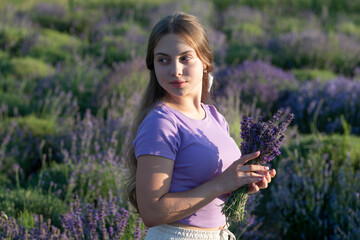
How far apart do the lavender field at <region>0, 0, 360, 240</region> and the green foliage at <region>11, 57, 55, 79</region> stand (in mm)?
19

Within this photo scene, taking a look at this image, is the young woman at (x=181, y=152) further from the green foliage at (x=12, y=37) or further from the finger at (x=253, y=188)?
the green foliage at (x=12, y=37)

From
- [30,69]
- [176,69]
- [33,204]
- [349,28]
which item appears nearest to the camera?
[176,69]

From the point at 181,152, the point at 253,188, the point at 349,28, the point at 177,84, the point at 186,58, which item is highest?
the point at 349,28

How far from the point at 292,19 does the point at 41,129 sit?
806 centimetres

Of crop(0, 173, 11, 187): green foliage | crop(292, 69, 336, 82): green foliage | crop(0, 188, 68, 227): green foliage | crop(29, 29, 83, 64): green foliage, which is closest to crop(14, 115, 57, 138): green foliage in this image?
crop(0, 173, 11, 187): green foliage

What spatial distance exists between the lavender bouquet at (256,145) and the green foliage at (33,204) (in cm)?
177

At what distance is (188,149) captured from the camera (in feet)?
5.63

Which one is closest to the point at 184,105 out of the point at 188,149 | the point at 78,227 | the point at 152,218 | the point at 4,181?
the point at 188,149

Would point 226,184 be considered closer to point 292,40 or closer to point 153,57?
point 153,57

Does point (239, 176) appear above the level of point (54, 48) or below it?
below

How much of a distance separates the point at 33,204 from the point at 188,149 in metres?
1.88

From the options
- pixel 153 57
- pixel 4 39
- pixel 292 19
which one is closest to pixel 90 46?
pixel 4 39

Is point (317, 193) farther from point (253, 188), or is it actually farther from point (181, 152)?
point (181, 152)

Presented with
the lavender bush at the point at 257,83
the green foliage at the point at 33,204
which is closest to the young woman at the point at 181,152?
the green foliage at the point at 33,204
